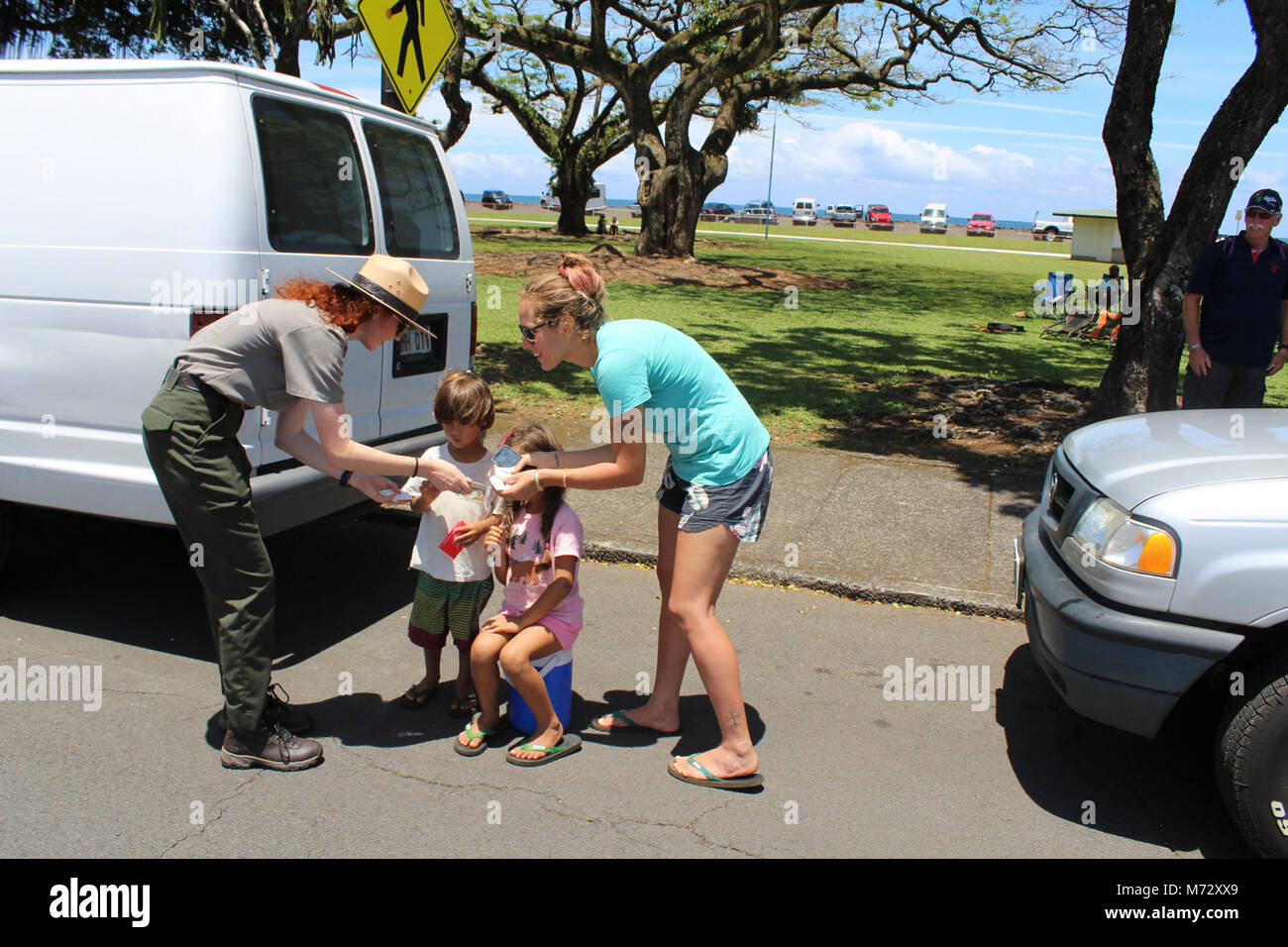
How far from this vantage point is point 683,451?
333 centimetres

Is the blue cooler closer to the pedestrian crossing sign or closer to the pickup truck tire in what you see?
the pickup truck tire

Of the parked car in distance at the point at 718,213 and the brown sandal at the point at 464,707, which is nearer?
the brown sandal at the point at 464,707

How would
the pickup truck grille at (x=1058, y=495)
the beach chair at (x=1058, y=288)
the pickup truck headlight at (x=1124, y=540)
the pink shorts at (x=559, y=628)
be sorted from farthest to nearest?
the beach chair at (x=1058, y=288) → the pickup truck grille at (x=1058, y=495) → the pink shorts at (x=559, y=628) → the pickup truck headlight at (x=1124, y=540)

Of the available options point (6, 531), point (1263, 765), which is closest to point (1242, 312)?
point (1263, 765)

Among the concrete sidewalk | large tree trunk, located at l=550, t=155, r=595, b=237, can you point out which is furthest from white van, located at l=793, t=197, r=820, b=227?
the concrete sidewalk

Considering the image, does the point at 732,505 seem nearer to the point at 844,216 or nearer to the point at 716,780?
the point at 716,780

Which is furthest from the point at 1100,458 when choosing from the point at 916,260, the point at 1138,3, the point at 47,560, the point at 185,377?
the point at 916,260

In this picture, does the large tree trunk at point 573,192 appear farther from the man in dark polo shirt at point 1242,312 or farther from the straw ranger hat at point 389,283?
the straw ranger hat at point 389,283

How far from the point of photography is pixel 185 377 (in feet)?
10.7

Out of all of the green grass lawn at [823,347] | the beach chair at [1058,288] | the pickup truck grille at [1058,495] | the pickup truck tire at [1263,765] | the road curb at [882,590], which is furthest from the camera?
the beach chair at [1058,288]

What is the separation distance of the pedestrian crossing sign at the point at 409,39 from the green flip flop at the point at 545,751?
4738mm

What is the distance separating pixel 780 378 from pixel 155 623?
7.31m

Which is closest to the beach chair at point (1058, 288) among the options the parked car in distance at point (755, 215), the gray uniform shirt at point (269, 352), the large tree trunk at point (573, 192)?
the gray uniform shirt at point (269, 352)

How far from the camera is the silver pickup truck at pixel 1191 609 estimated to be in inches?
115
